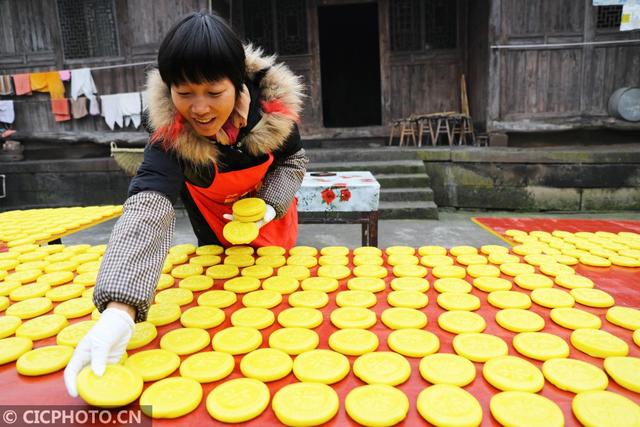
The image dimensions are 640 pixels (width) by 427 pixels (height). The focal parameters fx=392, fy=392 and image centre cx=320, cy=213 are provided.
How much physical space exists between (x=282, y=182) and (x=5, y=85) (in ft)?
27.2

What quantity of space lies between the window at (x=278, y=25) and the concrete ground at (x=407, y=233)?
444 centimetres

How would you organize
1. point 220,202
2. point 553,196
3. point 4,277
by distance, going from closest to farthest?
point 4,277 → point 220,202 → point 553,196

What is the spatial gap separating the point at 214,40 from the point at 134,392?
101cm

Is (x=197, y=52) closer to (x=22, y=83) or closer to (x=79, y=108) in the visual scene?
(x=79, y=108)

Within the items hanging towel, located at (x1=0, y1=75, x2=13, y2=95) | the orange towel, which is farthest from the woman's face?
hanging towel, located at (x1=0, y1=75, x2=13, y2=95)

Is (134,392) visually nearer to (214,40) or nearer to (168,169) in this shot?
(168,169)

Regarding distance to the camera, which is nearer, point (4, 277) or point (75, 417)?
point (75, 417)

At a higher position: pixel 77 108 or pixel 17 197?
pixel 77 108

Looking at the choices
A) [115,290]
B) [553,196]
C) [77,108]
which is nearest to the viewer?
[115,290]

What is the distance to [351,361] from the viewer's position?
3.56 ft

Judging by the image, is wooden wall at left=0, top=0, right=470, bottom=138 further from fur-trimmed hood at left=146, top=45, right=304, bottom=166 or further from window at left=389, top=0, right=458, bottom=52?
fur-trimmed hood at left=146, top=45, right=304, bottom=166

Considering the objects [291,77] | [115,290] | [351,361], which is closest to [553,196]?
[291,77]

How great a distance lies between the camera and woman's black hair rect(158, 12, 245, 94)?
3.93 ft

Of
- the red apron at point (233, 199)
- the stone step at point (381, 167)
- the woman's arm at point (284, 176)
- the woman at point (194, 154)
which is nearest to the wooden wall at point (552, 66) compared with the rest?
the stone step at point (381, 167)
